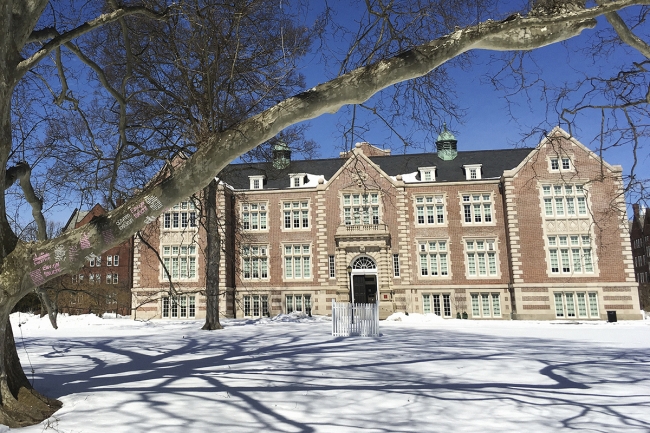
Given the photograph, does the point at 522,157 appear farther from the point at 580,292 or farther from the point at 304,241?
the point at 304,241

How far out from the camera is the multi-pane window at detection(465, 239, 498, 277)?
1352 inches

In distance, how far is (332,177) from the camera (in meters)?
36.7

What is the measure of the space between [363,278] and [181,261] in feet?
46.7

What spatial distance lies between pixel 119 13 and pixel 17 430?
5653 millimetres

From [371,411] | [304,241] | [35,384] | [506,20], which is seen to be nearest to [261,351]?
[35,384]

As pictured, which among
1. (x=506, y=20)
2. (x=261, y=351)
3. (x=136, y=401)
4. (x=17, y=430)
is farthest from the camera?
(x=261, y=351)

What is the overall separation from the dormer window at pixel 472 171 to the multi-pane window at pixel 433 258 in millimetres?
5533

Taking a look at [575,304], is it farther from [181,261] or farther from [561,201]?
[181,261]

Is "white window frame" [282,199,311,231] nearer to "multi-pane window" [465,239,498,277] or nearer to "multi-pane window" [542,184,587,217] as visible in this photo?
"multi-pane window" [465,239,498,277]

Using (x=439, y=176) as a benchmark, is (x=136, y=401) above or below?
below

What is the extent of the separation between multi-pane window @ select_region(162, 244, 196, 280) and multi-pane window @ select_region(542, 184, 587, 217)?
2658 cm

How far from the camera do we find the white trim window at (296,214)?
3675 cm

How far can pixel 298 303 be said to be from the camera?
117 feet

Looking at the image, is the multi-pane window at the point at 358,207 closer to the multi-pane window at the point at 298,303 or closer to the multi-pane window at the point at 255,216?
the multi-pane window at the point at 255,216
